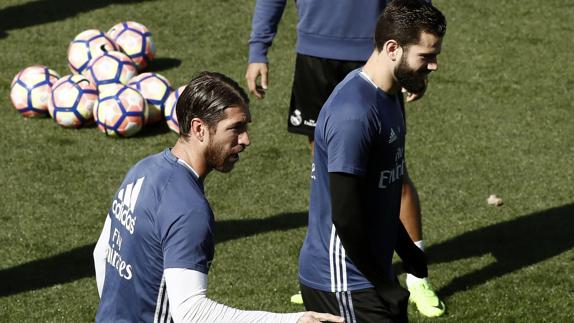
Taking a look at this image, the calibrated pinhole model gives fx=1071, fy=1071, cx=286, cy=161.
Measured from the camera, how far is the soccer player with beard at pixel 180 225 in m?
4.16

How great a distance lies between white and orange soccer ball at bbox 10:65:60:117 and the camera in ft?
38.6

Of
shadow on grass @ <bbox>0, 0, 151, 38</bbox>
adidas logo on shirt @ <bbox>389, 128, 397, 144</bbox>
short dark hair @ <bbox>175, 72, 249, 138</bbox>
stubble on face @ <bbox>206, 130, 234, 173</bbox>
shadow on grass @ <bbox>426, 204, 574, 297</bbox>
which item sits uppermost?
short dark hair @ <bbox>175, 72, 249, 138</bbox>

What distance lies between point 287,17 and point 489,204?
18.9 feet

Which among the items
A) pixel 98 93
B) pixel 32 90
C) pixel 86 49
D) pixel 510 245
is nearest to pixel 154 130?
pixel 98 93

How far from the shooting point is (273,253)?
28.9 feet

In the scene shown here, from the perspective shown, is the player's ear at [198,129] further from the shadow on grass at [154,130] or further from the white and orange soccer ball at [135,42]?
the white and orange soccer ball at [135,42]

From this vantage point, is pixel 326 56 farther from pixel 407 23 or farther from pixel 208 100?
pixel 208 100

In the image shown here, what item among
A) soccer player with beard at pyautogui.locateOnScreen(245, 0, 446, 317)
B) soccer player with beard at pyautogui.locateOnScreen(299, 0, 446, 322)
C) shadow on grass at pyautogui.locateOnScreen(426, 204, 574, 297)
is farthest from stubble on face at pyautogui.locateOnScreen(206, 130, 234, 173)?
shadow on grass at pyautogui.locateOnScreen(426, 204, 574, 297)

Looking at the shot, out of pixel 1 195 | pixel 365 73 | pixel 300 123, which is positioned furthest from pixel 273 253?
pixel 365 73

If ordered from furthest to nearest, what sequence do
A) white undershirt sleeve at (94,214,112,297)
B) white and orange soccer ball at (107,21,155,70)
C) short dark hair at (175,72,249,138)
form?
white and orange soccer ball at (107,21,155,70), white undershirt sleeve at (94,214,112,297), short dark hair at (175,72,249,138)

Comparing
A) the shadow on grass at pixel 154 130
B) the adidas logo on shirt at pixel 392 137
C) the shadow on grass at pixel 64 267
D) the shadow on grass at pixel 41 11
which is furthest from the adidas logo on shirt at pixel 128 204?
the shadow on grass at pixel 41 11

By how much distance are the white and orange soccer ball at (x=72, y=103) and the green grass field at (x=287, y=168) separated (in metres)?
0.16

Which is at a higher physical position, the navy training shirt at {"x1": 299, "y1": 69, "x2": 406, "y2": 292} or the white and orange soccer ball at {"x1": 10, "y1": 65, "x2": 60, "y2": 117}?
the navy training shirt at {"x1": 299, "y1": 69, "x2": 406, "y2": 292}

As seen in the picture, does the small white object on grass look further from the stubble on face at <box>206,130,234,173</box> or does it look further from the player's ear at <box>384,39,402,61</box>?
the stubble on face at <box>206,130,234,173</box>
